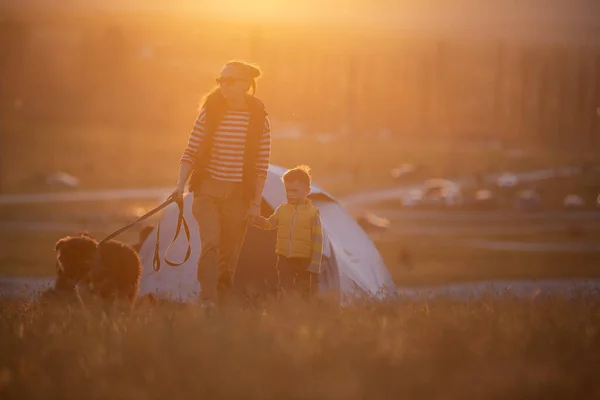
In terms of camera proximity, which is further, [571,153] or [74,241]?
[571,153]

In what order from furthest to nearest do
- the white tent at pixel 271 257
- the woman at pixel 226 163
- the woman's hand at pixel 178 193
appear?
the white tent at pixel 271 257, the woman at pixel 226 163, the woman's hand at pixel 178 193

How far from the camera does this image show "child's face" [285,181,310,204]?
27.2ft

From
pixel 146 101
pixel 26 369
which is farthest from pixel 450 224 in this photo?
pixel 146 101

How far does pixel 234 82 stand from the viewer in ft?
27.0

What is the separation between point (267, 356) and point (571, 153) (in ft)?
305

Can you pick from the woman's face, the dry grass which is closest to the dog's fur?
the dry grass

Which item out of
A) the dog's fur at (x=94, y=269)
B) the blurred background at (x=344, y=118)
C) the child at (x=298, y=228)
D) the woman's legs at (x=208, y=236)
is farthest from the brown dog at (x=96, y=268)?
the blurred background at (x=344, y=118)

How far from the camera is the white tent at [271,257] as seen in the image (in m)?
11.0

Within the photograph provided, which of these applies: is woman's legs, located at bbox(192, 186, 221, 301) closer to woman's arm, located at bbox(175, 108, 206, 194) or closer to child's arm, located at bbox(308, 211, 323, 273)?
woman's arm, located at bbox(175, 108, 206, 194)

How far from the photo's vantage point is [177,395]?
4770 mm

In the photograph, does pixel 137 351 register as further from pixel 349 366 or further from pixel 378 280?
pixel 378 280

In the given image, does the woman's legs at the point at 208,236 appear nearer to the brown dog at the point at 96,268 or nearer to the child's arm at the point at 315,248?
the brown dog at the point at 96,268

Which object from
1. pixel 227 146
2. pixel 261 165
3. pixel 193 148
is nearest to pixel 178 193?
pixel 193 148

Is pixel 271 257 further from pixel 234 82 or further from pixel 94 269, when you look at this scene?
pixel 234 82
